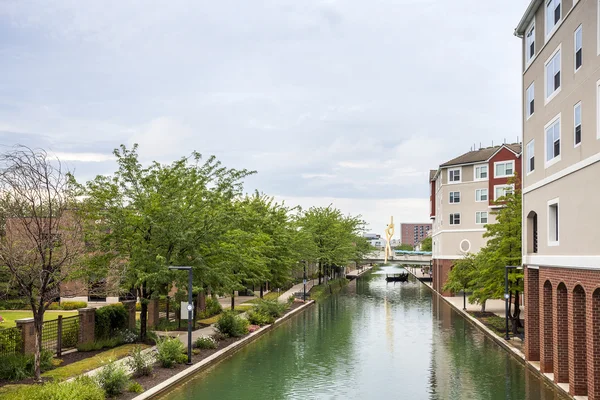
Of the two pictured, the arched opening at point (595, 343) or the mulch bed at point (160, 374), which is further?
the mulch bed at point (160, 374)

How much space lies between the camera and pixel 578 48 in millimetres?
18609

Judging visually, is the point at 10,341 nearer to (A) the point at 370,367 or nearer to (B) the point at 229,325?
(B) the point at 229,325

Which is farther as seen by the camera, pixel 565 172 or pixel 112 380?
pixel 565 172

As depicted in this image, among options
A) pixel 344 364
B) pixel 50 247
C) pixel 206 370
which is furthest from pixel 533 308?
pixel 50 247

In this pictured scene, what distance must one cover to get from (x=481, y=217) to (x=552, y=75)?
134 ft

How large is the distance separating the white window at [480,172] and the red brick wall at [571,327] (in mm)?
39467

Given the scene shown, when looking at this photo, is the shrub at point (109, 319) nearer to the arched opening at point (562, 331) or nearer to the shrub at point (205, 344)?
the shrub at point (205, 344)

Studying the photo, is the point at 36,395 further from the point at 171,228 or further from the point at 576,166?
the point at 576,166

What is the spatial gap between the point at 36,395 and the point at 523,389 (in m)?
15.6

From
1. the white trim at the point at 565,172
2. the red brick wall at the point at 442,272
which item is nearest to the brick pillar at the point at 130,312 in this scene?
the white trim at the point at 565,172

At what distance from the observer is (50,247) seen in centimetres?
1902

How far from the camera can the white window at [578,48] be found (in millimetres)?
18281

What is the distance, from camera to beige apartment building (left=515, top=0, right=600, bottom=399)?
671 inches

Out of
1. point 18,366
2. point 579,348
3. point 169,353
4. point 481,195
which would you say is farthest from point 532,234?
point 481,195
